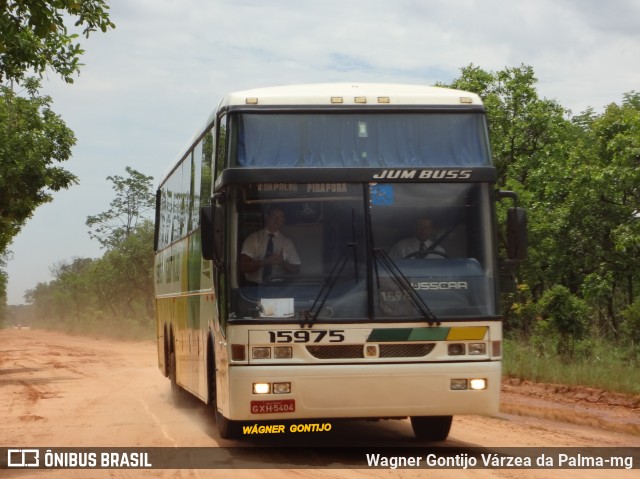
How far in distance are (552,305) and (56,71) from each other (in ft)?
35.2

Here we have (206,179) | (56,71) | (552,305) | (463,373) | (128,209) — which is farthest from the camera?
(128,209)

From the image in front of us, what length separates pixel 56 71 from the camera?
17188 millimetres

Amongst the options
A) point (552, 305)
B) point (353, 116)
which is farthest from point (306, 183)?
point (552, 305)

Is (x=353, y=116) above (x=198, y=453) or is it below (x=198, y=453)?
above

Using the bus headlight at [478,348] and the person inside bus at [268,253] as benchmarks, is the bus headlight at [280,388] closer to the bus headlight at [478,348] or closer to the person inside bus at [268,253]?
the person inside bus at [268,253]

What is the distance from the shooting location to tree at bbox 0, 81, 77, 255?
28266mm

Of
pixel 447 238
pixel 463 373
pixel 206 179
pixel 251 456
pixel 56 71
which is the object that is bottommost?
pixel 251 456

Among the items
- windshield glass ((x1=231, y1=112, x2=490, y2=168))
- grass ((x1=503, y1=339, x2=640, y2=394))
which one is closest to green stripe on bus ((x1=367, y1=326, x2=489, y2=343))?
windshield glass ((x1=231, y1=112, x2=490, y2=168))

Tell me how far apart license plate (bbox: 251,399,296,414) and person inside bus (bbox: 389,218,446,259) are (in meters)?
1.67

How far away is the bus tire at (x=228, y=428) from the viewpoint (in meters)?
11.8

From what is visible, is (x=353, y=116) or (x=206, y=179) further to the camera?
(x=206, y=179)

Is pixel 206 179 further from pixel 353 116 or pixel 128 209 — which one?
pixel 128 209

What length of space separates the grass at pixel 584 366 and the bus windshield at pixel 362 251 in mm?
7074

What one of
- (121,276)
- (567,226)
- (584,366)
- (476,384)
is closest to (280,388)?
(476,384)
